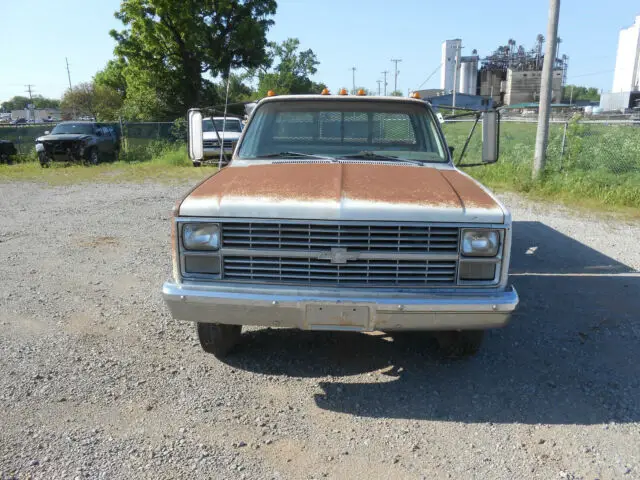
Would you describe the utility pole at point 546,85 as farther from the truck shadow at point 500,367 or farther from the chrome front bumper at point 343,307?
the chrome front bumper at point 343,307

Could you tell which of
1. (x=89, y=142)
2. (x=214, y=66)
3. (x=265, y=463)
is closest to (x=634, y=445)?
(x=265, y=463)

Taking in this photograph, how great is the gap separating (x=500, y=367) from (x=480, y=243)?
1225mm

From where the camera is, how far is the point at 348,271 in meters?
3.15

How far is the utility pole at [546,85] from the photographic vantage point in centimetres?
1093

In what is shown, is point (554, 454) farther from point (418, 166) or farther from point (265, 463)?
point (418, 166)

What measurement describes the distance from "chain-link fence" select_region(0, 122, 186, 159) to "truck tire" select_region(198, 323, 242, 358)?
1795 cm

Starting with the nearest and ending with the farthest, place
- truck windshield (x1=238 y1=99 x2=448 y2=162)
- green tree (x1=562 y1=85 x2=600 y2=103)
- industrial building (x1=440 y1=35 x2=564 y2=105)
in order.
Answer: truck windshield (x1=238 y1=99 x2=448 y2=162)
industrial building (x1=440 y1=35 x2=564 y2=105)
green tree (x1=562 y1=85 x2=600 y2=103)

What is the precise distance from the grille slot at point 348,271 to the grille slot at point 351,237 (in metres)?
0.08

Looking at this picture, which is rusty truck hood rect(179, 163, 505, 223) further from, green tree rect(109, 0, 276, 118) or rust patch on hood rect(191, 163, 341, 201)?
green tree rect(109, 0, 276, 118)

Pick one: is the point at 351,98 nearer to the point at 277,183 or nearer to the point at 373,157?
the point at 373,157

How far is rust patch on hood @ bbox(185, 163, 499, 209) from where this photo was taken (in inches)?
126

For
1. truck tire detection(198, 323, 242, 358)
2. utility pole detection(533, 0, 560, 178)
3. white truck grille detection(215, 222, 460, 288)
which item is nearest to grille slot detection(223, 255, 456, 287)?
white truck grille detection(215, 222, 460, 288)

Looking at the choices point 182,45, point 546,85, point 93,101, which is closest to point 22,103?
point 93,101

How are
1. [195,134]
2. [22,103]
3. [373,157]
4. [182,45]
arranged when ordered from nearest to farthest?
[373,157] < [195,134] < [182,45] < [22,103]
